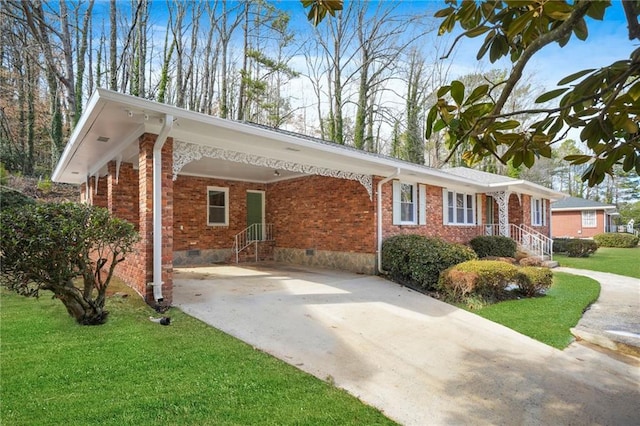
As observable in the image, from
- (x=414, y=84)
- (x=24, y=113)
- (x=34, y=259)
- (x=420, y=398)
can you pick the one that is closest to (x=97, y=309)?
(x=34, y=259)

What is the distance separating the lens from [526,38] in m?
1.69

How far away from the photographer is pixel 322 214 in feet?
35.3

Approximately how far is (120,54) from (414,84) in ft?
60.4

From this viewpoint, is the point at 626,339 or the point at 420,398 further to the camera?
the point at 626,339

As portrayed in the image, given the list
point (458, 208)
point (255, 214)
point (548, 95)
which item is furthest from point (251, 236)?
point (548, 95)

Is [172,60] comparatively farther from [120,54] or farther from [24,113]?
[24,113]

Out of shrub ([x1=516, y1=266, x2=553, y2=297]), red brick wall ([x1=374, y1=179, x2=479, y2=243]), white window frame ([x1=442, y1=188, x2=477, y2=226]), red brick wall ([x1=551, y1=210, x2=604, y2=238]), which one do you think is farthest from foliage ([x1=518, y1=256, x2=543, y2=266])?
red brick wall ([x1=551, y1=210, x2=604, y2=238])

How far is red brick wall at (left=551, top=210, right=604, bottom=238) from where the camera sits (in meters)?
28.5

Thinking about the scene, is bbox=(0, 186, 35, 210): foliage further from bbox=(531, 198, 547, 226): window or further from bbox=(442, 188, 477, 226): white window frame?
bbox=(531, 198, 547, 226): window

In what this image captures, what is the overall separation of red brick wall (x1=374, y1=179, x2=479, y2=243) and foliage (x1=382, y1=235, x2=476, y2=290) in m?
0.59

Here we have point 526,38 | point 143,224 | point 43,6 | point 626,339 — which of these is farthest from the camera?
point 43,6

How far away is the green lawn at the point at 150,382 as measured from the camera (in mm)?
2617

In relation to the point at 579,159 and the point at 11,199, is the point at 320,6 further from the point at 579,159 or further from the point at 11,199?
the point at 11,199

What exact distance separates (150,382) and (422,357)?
2998mm
